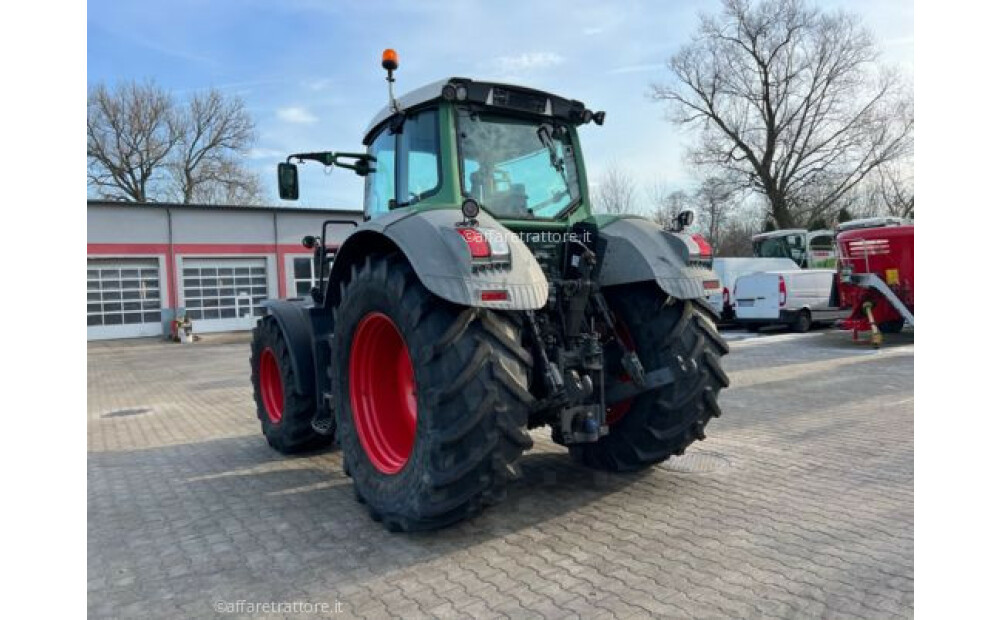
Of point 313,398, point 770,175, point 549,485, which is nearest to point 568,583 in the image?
point 549,485

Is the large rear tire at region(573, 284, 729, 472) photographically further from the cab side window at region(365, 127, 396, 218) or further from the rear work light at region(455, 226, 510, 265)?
the cab side window at region(365, 127, 396, 218)

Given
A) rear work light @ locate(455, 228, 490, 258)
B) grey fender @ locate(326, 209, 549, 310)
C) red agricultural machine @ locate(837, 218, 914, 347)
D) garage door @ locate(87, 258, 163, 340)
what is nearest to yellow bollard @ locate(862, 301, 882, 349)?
red agricultural machine @ locate(837, 218, 914, 347)

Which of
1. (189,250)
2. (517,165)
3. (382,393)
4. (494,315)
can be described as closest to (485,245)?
(494,315)

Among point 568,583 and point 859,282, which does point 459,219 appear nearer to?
point 568,583

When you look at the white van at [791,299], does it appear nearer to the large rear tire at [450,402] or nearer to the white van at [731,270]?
the white van at [731,270]

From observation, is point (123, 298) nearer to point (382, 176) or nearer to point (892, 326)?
point (382, 176)

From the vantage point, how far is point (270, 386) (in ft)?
20.4

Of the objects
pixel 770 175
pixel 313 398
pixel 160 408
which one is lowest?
pixel 160 408

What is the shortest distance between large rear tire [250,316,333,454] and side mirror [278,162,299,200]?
111 centimetres

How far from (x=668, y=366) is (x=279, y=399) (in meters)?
3.85

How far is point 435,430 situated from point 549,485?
5.15ft

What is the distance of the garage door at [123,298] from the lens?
74.8 ft

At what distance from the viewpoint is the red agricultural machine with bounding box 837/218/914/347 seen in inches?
485

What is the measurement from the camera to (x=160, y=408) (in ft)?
29.9
